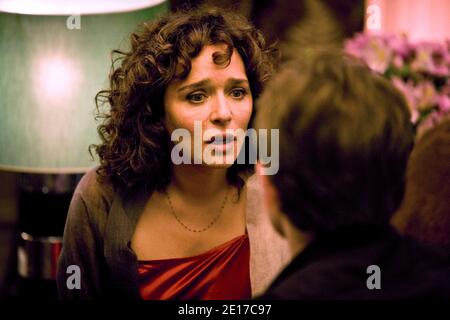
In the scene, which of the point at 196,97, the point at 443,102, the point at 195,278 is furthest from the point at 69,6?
the point at 443,102

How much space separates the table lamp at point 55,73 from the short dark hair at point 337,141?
776 mm

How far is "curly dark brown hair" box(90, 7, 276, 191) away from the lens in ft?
5.16

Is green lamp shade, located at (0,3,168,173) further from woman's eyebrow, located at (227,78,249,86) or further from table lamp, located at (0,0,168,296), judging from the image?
woman's eyebrow, located at (227,78,249,86)

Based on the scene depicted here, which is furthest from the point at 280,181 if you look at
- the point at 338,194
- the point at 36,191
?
the point at 36,191

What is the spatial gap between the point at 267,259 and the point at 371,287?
0.64 metres

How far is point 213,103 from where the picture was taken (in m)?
1.55

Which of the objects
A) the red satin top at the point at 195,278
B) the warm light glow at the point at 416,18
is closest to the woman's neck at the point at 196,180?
the red satin top at the point at 195,278

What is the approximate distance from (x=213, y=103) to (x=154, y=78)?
148 millimetres

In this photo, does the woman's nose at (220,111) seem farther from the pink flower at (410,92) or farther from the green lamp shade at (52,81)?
the pink flower at (410,92)

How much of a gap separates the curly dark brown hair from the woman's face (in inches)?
0.8

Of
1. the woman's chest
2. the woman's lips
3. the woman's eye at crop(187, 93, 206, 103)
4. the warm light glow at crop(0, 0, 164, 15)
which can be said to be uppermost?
the warm light glow at crop(0, 0, 164, 15)

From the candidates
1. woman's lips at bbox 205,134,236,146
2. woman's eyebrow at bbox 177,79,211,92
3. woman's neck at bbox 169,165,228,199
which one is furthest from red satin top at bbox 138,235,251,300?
woman's eyebrow at bbox 177,79,211,92

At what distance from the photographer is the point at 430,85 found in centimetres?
200

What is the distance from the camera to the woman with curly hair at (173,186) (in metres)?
1.57
